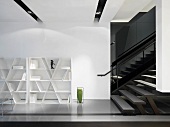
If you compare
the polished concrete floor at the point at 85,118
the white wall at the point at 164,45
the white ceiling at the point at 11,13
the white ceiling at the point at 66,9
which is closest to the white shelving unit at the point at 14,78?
the white ceiling at the point at 11,13

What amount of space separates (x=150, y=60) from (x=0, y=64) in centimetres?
510

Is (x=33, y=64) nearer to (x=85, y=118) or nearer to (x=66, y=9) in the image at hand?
(x=66, y=9)

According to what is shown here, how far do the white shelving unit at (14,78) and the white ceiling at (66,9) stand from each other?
4.79ft

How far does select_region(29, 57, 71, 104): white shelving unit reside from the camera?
23.0 ft

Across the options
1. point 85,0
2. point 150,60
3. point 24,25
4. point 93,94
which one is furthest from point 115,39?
point 85,0

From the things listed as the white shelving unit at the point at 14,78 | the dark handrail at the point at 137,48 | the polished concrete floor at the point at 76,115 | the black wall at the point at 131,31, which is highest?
the black wall at the point at 131,31

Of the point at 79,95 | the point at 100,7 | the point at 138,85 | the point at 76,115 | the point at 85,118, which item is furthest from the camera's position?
the point at 138,85

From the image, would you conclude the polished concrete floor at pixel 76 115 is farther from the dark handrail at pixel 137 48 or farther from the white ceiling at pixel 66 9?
the white ceiling at pixel 66 9

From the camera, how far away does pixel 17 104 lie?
22.3 ft

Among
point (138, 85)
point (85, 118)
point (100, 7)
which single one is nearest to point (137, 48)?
point (138, 85)

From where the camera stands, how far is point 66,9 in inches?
229

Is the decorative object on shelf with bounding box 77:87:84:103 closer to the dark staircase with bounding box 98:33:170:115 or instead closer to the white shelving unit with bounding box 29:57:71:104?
the white shelving unit with bounding box 29:57:71:104

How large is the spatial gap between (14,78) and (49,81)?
133 cm

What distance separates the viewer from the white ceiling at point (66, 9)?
5141 mm
